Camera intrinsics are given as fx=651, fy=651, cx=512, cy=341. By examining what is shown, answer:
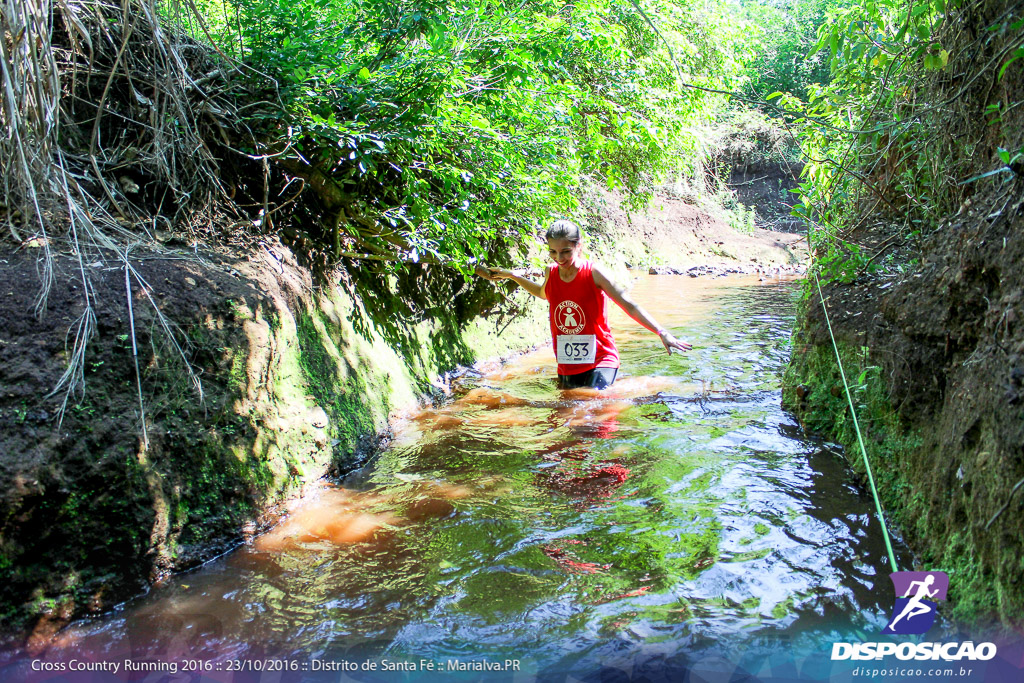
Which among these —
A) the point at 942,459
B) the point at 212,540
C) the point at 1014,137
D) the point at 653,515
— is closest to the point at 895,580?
the point at 942,459

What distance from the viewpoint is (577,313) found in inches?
215

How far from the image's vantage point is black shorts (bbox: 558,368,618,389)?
5.55 m

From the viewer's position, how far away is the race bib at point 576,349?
550 centimetres

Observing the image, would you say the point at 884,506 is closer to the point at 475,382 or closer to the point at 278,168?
the point at 475,382

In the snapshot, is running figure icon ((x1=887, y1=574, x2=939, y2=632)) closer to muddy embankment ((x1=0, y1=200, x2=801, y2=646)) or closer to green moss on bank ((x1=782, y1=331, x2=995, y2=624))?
green moss on bank ((x1=782, y1=331, x2=995, y2=624))

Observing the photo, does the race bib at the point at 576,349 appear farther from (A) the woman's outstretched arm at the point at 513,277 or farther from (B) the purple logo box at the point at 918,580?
(B) the purple logo box at the point at 918,580

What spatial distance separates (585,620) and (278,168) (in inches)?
148

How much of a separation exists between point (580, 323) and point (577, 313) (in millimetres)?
88

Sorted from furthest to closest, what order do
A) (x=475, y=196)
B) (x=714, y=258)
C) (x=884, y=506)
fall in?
1. (x=714, y=258)
2. (x=475, y=196)
3. (x=884, y=506)

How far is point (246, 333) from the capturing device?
339cm

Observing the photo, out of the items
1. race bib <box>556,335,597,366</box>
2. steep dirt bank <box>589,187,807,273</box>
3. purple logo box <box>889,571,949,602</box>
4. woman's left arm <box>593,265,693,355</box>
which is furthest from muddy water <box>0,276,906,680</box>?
steep dirt bank <box>589,187,807,273</box>

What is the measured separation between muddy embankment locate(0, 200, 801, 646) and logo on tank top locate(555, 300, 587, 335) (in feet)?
5.85

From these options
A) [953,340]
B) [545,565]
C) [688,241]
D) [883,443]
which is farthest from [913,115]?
[688,241]

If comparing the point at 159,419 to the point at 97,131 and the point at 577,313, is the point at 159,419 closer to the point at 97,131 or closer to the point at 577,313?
the point at 97,131
